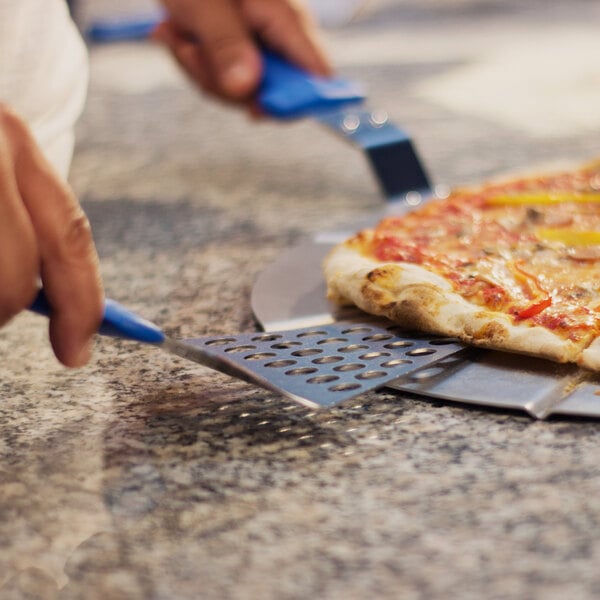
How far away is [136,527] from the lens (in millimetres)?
811

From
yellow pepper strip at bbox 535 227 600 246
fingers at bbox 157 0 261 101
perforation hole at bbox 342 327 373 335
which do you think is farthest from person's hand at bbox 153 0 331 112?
perforation hole at bbox 342 327 373 335

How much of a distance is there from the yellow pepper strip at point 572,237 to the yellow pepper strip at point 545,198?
15cm

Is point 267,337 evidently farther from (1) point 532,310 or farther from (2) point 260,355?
(1) point 532,310

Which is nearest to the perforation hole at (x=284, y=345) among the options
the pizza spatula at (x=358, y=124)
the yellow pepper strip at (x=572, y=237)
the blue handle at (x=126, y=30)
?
the yellow pepper strip at (x=572, y=237)

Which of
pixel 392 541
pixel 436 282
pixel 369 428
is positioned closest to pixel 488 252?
pixel 436 282

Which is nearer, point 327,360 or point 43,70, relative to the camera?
point 327,360

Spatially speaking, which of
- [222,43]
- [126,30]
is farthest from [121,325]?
[126,30]

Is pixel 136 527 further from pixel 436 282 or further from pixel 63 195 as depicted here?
pixel 436 282

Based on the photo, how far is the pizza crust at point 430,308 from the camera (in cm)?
102

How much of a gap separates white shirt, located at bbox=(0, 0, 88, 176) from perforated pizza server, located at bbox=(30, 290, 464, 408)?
1.34ft

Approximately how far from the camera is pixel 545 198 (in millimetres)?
1480

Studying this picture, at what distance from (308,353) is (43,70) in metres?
0.54

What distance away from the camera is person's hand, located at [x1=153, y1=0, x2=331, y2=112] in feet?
6.26

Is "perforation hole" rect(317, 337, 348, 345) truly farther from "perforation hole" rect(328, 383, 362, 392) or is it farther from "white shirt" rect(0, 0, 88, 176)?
"white shirt" rect(0, 0, 88, 176)
